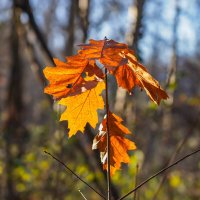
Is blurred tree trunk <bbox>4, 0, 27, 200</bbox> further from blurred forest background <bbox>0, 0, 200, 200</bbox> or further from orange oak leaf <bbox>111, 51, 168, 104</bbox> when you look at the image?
orange oak leaf <bbox>111, 51, 168, 104</bbox>

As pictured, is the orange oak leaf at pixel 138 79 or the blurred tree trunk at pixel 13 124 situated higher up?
the orange oak leaf at pixel 138 79

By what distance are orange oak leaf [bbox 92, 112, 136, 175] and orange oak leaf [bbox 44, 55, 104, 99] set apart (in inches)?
8.5

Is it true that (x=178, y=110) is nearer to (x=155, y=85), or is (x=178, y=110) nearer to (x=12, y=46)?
(x=12, y=46)

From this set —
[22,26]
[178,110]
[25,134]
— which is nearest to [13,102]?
[25,134]

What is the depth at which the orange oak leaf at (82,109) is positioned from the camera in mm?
1413

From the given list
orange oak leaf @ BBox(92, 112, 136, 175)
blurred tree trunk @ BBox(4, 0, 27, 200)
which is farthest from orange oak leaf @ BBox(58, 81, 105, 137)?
blurred tree trunk @ BBox(4, 0, 27, 200)

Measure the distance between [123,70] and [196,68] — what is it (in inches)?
565

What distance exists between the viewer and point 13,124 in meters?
8.37

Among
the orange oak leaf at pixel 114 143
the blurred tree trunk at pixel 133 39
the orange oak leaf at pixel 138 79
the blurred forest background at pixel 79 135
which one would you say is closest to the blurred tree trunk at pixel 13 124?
the blurred forest background at pixel 79 135

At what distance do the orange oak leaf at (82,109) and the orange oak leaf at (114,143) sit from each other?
2.4 inches

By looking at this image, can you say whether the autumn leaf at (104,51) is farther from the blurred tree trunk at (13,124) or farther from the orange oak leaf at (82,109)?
the blurred tree trunk at (13,124)

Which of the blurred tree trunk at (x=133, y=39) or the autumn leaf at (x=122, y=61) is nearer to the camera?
the autumn leaf at (x=122, y=61)

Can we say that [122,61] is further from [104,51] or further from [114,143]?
[114,143]

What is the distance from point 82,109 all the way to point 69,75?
0.52 feet
